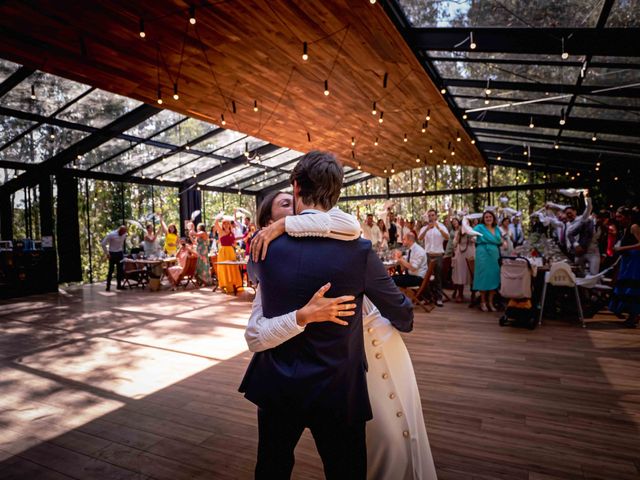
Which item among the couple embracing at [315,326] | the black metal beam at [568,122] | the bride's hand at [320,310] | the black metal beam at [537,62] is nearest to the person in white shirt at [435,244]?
the black metal beam at [537,62]

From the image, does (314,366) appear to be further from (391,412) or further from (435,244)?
Answer: (435,244)

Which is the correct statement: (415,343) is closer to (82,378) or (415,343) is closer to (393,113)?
(82,378)

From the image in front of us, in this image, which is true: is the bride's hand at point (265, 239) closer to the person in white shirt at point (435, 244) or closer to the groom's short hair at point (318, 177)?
the groom's short hair at point (318, 177)

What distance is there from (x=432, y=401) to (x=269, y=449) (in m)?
2.13

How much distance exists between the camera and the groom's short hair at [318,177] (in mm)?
1224

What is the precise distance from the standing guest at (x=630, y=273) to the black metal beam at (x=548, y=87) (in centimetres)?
208

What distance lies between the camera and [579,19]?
453 centimetres

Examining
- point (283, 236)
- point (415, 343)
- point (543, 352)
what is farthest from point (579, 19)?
point (283, 236)

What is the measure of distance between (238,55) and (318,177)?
5176 mm

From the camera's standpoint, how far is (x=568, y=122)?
841cm

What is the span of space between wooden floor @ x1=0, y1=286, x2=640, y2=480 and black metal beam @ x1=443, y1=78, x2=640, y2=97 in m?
3.66

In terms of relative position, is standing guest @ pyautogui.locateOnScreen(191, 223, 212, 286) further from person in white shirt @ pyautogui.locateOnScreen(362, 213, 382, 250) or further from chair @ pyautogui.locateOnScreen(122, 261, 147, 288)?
person in white shirt @ pyautogui.locateOnScreen(362, 213, 382, 250)

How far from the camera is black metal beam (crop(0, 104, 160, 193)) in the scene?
9.48 meters

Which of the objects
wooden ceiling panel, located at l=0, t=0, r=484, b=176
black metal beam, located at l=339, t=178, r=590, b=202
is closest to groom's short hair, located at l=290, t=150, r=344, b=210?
wooden ceiling panel, located at l=0, t=0, r=484, b=176
